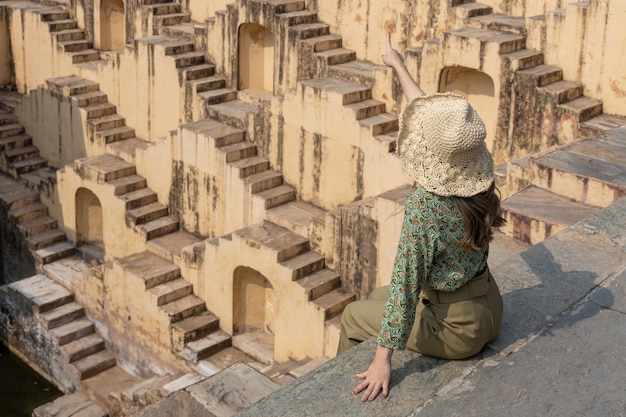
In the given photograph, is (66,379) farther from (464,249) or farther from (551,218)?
(464,249)

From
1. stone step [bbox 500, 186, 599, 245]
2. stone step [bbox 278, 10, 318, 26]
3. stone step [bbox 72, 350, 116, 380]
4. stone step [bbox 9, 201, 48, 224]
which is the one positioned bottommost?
stone step [bbox 72, 350, 116, 380]

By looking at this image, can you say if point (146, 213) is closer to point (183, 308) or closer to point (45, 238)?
point (183, 308)

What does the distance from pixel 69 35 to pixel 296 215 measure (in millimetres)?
7678

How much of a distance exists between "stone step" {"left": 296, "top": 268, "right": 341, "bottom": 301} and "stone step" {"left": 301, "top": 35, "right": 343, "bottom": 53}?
371cm

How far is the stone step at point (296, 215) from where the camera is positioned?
12.7 meters

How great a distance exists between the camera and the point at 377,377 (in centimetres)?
425

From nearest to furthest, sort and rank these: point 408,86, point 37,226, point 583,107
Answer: point 408,86, point 583,107, point 37,226

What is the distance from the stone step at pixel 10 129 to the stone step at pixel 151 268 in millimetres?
5488

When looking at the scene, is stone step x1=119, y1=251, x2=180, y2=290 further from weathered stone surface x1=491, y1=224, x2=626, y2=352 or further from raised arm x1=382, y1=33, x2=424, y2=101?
raised arm x1=382, y1=33, x2=424, y2=101

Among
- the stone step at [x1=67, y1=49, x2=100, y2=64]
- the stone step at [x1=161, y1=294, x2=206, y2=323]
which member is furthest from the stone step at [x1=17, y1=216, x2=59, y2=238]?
the stone step at [x1=161, y1=294, x2=206, y2=323]

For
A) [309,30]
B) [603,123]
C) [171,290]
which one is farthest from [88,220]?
[603,123]

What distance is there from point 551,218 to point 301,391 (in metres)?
3.81

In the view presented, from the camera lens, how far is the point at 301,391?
4344mm

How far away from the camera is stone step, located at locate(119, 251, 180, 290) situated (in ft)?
44.5
